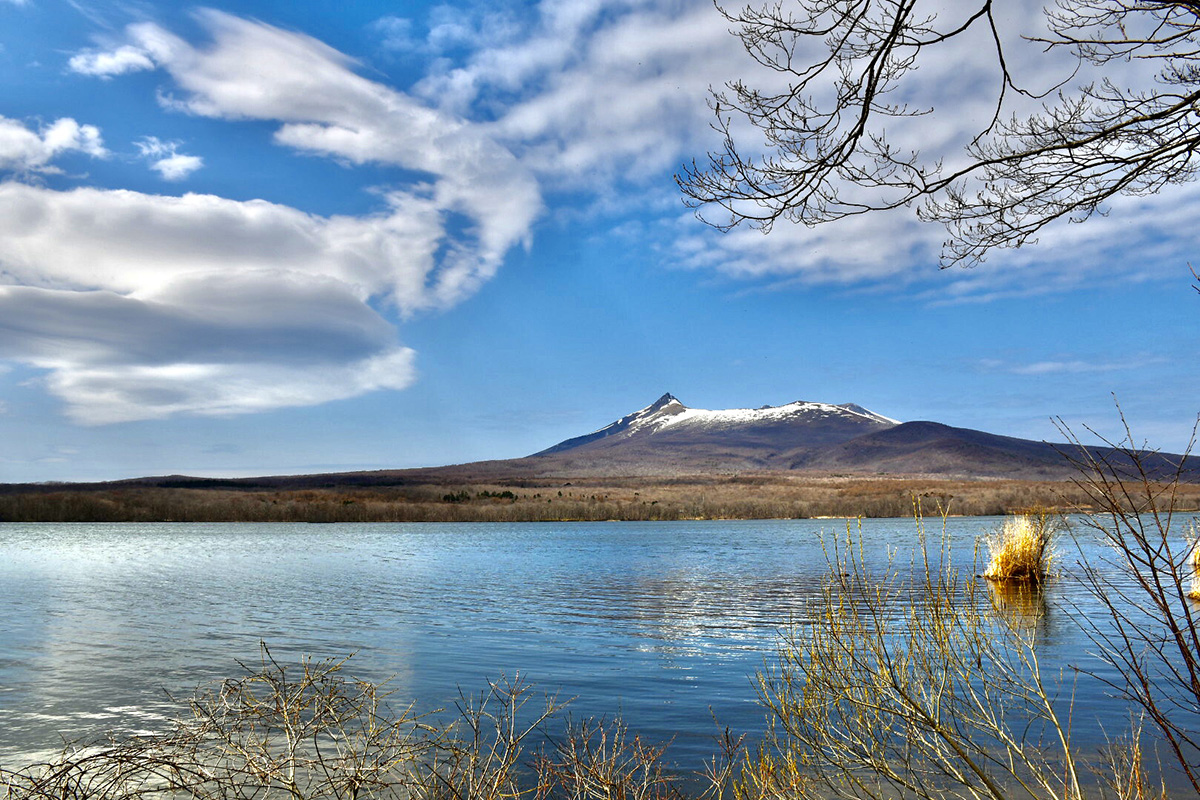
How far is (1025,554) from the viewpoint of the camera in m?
21.7

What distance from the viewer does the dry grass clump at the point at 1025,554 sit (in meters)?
21.6

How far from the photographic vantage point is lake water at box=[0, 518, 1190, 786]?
10.1 metres

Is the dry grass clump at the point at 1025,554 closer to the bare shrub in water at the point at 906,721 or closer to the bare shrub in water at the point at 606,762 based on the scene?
the bare shrub in water at the point at 906,721

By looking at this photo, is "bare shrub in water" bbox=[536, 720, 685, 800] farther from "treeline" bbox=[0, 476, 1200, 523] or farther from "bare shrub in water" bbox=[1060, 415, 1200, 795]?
"treeline" bbox=[0, 476, 1200, 523]

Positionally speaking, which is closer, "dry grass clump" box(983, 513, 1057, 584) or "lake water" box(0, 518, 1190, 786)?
"lake water" box(0, 518, 1190, 786)

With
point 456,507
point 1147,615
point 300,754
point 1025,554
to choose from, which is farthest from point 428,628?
point 456,507

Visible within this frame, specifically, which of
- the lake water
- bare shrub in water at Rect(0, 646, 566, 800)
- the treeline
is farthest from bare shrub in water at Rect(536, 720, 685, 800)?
the treeline

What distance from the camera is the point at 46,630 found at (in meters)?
16.1

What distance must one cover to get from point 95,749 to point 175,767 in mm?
5177

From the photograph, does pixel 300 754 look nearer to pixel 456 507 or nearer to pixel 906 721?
pixel 906 721

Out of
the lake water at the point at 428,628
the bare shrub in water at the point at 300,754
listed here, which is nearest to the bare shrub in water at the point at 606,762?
the bare shrub in water at the point at 300,754

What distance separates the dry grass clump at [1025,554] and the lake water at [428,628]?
0.88 m

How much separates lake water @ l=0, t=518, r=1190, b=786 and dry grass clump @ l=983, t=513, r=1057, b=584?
88 cm

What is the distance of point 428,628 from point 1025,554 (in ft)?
49.4
